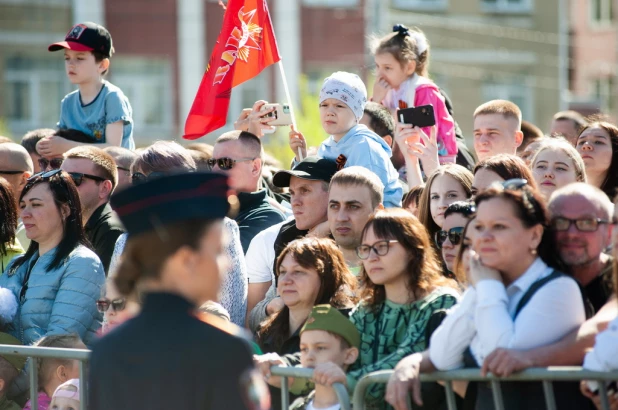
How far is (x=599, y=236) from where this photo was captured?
4418 millimetres

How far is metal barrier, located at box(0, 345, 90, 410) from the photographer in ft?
16.7

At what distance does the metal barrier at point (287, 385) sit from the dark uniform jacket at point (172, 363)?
1.57 meters

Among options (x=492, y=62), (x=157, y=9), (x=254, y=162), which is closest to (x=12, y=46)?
(x=157, y=9)

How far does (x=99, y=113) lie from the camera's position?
8266mm

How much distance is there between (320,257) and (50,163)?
3.45 meters

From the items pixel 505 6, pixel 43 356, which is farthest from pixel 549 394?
pixel 505 6

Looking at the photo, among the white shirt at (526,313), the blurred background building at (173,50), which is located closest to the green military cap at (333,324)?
the white shirt at (526,313)

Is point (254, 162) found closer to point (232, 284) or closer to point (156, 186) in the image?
point (232, 284)

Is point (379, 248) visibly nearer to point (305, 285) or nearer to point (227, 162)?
point (305, 285)

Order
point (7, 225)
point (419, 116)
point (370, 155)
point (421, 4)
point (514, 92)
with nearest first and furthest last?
point (370, 155), point (7, 225), point (419, 116), point (421, 4), point (514, 92)

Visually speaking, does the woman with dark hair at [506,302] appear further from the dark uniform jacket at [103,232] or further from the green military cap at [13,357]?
the dark uniform jacket at [103,232]

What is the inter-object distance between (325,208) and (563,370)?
288cm

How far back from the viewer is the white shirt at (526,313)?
4098mm

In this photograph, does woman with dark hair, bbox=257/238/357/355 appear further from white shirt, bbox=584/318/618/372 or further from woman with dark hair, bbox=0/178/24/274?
woman with dark hair, bbox=0/178/24/274
